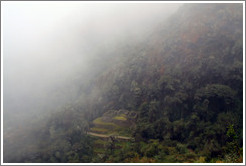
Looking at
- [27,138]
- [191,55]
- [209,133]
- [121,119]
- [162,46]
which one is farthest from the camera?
[162,46]

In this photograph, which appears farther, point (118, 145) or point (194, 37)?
point (194, 37)

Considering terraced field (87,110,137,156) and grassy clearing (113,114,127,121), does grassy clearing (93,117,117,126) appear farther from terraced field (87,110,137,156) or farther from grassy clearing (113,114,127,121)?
grassy clearing (113,114,127,121)

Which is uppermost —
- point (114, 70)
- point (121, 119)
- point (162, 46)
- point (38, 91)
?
point (162, 46)

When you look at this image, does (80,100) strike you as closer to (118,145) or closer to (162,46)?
(118,145)

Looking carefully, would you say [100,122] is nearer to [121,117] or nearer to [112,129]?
[112,129]

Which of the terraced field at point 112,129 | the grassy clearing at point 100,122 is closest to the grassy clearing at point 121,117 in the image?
the terraced field at point 112,129

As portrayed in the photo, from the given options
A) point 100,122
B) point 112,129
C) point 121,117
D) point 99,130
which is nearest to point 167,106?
point 121,117

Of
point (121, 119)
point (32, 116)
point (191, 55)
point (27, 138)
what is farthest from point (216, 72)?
point (32, 116)

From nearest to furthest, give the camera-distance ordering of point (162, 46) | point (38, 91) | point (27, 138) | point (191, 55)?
point (27, 138) → point (191, 55) → point (162, 46) → point (38, 91)
